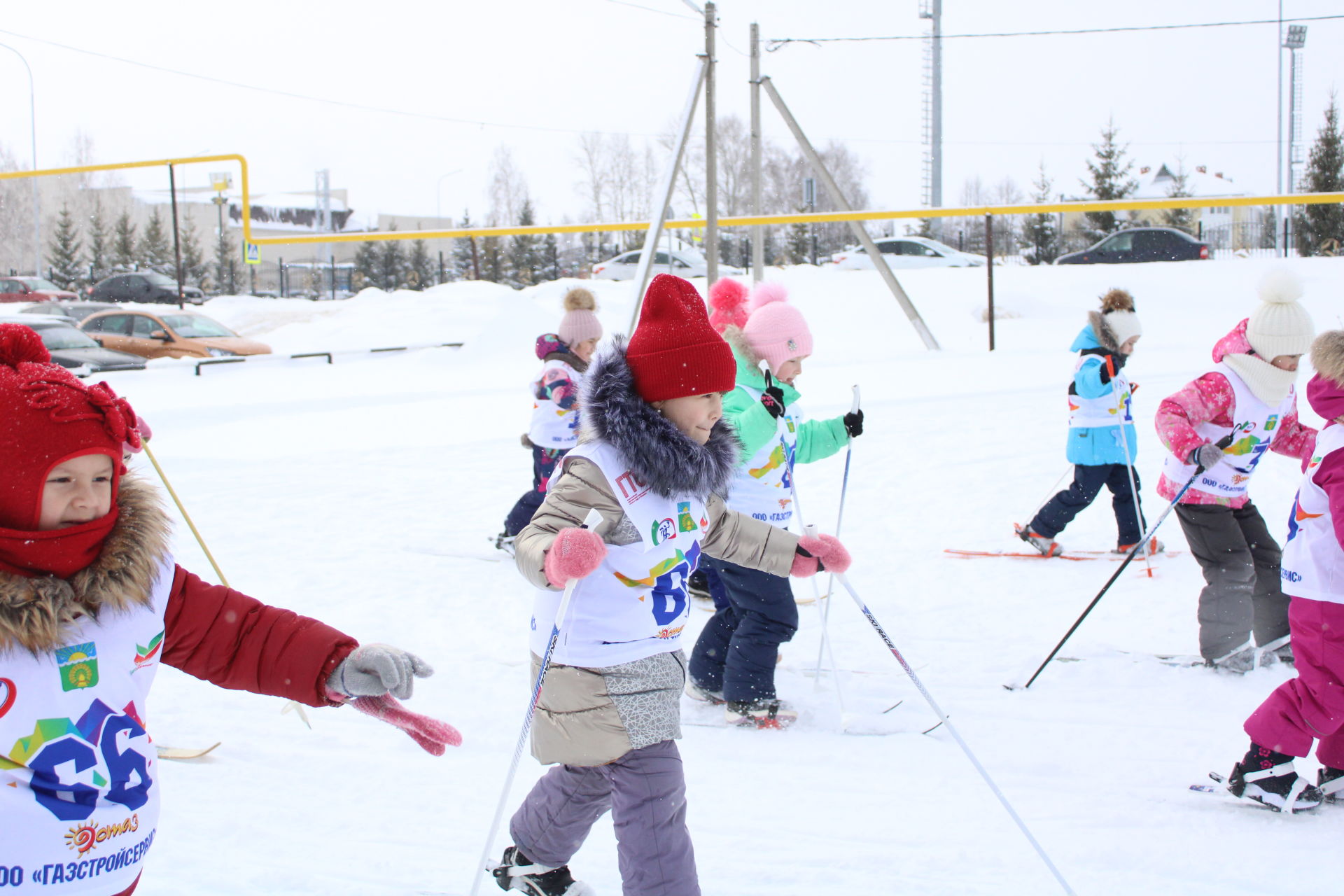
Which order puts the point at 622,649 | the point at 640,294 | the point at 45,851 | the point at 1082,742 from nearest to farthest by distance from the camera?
the point at 45,851
the point at 622,649
the point at 1082,742
the point at 640,294

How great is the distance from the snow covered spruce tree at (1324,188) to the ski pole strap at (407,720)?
2408 centimetres

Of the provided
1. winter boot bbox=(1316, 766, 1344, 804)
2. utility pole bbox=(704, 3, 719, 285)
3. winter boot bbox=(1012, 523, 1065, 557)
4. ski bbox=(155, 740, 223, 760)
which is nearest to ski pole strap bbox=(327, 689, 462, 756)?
ski bbox=(155, 740, 223, 760)

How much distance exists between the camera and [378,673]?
6.15 feet

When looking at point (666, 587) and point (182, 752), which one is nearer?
point (666, 587)

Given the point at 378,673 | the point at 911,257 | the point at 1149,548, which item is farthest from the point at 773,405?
the point at 911,257

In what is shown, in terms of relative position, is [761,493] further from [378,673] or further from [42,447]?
[42,447]

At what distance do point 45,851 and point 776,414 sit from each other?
257cm

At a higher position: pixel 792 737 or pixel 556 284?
pixel 556 284

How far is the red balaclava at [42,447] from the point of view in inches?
64.1

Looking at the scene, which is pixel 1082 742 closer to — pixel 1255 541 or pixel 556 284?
pixel 1255 541

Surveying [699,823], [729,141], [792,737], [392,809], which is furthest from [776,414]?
[729,141]

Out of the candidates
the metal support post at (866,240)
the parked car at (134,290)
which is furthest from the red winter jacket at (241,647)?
the parked car at (134,290)

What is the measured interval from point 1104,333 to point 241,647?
5.31m

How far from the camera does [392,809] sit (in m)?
3.14
